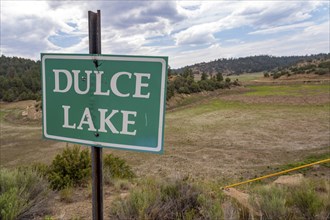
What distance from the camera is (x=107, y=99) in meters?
1.62

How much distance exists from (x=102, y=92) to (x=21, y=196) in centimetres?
363

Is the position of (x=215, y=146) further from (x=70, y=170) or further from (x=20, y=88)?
(x=20, y=88)

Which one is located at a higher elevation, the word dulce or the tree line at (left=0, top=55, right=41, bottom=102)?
the word dulce

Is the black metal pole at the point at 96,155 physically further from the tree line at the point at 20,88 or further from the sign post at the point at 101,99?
the tree line at the point at 20,88

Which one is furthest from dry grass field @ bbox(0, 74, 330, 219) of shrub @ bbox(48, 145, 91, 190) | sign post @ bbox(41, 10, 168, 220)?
sign post @ bbox(41, 10, 168, 220)

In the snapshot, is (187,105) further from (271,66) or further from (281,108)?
(271,66)

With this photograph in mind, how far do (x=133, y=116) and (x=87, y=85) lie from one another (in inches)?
12.9

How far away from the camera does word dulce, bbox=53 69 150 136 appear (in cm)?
157

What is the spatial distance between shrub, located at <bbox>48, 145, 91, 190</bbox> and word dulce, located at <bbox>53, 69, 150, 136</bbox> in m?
5.42

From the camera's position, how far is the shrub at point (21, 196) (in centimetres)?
378

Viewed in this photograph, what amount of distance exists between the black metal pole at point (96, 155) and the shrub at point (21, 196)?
2.39m

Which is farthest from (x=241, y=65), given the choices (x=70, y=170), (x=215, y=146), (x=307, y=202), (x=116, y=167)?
(x=307, y=202)

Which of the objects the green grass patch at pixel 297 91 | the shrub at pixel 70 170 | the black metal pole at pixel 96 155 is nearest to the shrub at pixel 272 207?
Answer: the black metal pole at pixel 96 155

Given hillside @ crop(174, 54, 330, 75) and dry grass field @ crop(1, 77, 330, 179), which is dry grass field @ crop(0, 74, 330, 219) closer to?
dry grass field @ crop(1, 77, 330, 179)
